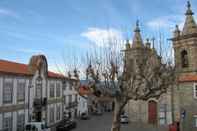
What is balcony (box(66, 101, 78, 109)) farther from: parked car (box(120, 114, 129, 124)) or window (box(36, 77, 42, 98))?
window (box(36, 77, 42, 98))

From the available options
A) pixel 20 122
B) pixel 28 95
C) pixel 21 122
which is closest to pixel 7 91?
pixel 20 122

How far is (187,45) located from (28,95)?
20371 millimetres

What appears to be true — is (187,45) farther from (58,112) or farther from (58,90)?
(58,112)

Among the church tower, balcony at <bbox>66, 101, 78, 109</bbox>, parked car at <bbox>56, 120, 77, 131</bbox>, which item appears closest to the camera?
parked car at <bbox>56, 120, 77, 131</bbox>

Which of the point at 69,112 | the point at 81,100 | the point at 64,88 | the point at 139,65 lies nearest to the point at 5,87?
the point at 139,65

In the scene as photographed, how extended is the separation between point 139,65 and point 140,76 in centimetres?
73

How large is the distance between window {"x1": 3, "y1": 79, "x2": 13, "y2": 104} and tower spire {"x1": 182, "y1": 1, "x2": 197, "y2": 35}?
22707 millimetres

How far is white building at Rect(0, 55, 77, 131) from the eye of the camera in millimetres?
26266

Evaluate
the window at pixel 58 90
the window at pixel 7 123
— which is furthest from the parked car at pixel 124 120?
the window at pixel 7 123

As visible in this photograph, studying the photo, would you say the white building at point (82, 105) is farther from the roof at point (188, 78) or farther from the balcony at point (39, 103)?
the roof at point (188, 78)

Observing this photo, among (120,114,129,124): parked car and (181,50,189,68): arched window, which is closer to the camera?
(181,50,189,68): arched window

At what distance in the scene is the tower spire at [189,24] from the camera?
116 feet

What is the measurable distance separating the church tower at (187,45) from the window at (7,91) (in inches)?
772

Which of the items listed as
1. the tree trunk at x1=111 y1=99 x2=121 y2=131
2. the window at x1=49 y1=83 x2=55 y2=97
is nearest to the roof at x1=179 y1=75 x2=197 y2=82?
the window at x1=49 y1=83 x2=55 y2=97
